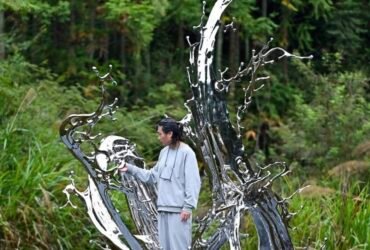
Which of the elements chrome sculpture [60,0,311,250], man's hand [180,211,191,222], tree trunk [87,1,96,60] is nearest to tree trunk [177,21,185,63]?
tree trunk [87,1,96,60]

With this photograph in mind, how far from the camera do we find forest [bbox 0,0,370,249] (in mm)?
10742

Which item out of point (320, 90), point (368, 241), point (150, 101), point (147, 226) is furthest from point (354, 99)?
point (147, 226)

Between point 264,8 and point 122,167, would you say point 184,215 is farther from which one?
point 264,8

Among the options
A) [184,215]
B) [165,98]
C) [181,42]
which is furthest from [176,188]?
[181,42]

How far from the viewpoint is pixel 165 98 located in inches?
637

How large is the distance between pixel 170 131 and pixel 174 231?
70cm

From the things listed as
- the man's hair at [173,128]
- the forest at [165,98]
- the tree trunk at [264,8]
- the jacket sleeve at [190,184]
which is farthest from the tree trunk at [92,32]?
the jacket sleeve at [190,184]

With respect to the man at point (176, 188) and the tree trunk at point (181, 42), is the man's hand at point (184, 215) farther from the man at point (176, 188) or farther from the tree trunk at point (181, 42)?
the tree trunk at point (181, 42)

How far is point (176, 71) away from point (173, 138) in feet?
31.9

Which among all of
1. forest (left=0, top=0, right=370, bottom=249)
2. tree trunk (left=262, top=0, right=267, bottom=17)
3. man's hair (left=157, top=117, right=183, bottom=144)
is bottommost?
forest (left=0, top=0, right=370, bottom=249)

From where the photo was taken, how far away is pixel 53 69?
16.5 m

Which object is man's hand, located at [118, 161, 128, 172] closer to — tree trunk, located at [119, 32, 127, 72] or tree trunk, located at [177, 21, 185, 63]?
tree trunk, located at [119, 32, 127, 72]

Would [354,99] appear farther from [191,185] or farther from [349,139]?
[191,185]

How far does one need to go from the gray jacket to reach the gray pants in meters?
0.07
